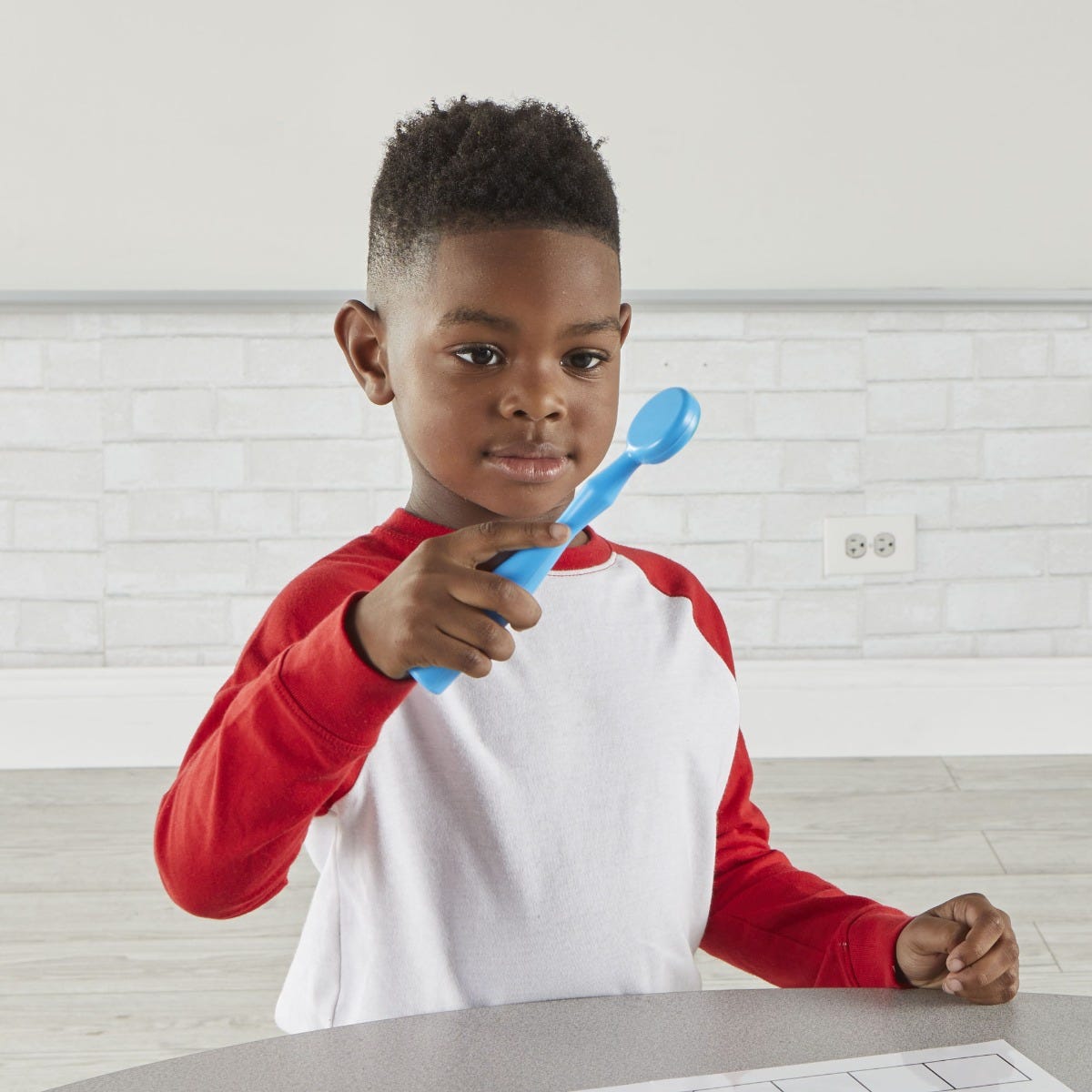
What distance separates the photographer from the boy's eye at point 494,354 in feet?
1.96

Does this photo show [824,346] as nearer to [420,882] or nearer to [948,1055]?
[420,882]

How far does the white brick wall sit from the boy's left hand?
1.55 meters

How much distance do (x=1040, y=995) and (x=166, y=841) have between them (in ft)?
1.14

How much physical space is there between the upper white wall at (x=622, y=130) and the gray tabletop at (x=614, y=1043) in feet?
5.58

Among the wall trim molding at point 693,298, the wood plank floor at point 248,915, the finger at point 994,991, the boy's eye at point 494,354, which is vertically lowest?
the wood plank floor at point 248,915

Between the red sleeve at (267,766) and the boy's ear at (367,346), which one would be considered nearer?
the red sleeve at (267,766)

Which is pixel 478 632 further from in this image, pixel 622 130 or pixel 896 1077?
pixel 622 130

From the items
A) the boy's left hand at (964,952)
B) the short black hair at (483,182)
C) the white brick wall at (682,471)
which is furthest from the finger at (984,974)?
the white brick wall at (682,471)

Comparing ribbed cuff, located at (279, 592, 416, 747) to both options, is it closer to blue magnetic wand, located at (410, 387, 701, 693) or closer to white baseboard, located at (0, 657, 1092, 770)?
blue magnetic wand, located at (410, 387, 701, 693)

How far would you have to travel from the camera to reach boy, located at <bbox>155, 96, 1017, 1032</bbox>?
59 centimetres

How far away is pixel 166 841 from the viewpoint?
1.79ft

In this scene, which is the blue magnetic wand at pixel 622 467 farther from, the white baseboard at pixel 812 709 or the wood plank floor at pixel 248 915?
the white baseboard at pixel 812 709

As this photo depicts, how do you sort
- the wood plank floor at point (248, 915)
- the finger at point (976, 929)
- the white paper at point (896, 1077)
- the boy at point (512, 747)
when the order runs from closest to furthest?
the white paper at point (896, 1077), the finger at point (976, 929), the boy at point (512, 747), the wood plank floor at point (248, 915)

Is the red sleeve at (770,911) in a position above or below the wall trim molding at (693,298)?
below
